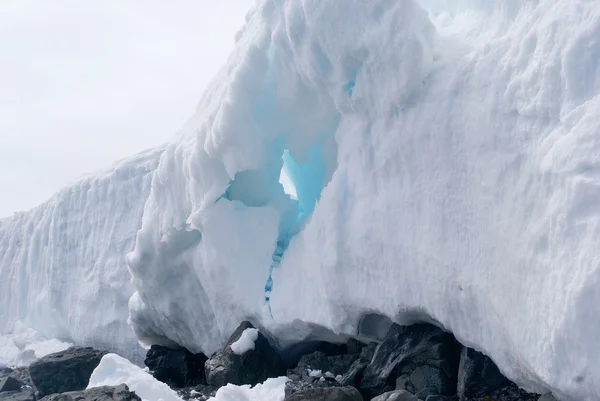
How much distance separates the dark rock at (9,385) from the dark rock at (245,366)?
477 centimetres

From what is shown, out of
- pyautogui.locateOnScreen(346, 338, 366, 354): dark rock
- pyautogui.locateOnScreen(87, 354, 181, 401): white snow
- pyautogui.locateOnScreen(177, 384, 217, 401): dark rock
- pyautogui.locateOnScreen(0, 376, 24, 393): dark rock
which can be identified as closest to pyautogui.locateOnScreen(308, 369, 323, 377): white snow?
pyautogui.locateOnScreen(346, 338, 366, 354): dark rock

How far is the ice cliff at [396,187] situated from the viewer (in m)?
4.48

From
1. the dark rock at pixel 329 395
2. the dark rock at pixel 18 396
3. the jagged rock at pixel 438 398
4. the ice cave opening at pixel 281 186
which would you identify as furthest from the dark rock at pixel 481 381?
the dark rock at pixel 18 396

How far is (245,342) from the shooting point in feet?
25.3

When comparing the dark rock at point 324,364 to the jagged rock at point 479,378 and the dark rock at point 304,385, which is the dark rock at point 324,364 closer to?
the dark rock at point 304,385

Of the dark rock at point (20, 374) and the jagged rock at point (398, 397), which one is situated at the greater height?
the jagged rock at point (398, 397)

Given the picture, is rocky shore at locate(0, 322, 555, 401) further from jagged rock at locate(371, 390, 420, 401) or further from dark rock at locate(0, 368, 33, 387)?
dark rock at locate(0, 368, 33, 387)

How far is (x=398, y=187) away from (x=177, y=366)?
484 cm

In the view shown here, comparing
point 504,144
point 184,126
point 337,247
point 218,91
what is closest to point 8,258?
point 184,126

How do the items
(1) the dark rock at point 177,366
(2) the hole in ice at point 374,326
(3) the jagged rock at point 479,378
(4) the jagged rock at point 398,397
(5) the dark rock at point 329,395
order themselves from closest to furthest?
(4) the jagged rock at point 398,397
(3) the jagged rock at point 479,378
(5) the dark rock at point 329,395
(2) the hole in ice at point 374,326
(1) the dark rock at point 177,366

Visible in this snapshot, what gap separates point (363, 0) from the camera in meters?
6.59

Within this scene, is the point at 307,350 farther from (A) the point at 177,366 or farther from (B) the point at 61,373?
(B) the point at 61,373

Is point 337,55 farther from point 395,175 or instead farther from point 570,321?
point 570,321

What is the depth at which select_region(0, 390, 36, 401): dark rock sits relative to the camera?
32.0 ft
